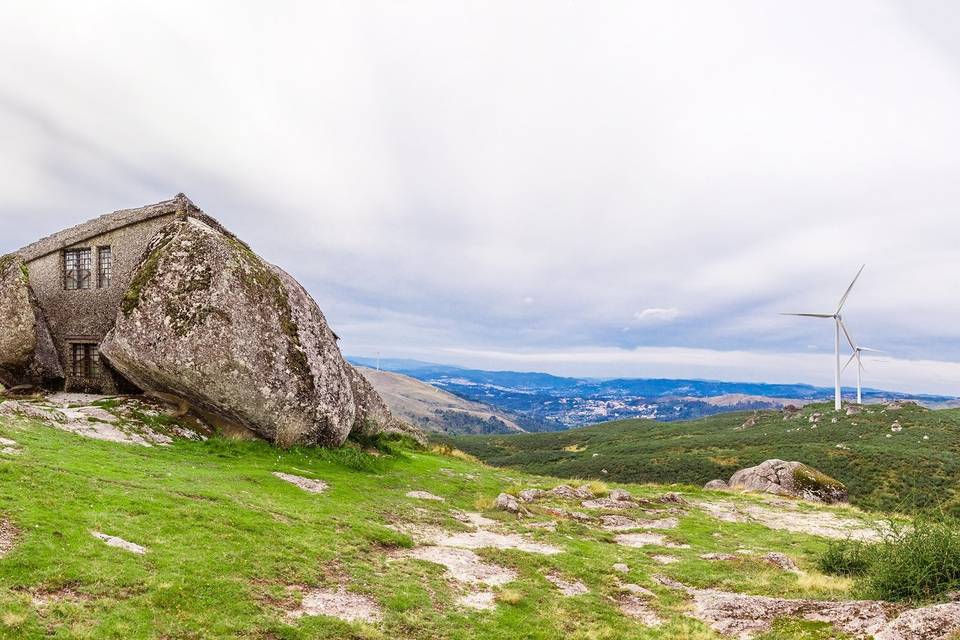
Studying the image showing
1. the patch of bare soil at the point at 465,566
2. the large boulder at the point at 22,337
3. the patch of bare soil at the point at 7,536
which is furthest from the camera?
the large boulder at the point at 22,337

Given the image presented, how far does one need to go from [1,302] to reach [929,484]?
103841mm

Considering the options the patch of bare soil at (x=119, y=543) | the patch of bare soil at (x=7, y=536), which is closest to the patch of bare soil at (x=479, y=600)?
the patch of bare soil at (x=119, y=543)

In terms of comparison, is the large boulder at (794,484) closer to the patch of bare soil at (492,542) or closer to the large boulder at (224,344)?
the patch of bare soil at (492,542)

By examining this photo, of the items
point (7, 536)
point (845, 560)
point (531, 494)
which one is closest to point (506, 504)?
point (531, 494)

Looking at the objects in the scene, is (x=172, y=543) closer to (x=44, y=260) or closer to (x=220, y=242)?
(x=220, y=242)

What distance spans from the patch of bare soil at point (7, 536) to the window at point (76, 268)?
26926 millimetres

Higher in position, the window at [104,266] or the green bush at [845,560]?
the window at [104,266]

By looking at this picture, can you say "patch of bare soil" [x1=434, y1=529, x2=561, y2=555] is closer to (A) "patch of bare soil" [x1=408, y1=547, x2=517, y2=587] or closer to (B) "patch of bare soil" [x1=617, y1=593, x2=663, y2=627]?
(A) "patch of bare soil" [x1=408, y1=547, x2=517, y2=587]

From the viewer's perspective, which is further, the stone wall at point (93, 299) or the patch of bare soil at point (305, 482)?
the stone wall at point (93, 299)

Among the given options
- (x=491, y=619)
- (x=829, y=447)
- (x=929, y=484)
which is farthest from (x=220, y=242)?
(x=829, y=447)

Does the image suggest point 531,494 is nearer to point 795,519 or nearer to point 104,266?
point 795,519

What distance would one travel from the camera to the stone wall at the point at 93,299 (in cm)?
3222

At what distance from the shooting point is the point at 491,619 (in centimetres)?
1266

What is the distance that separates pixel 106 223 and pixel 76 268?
12.9 ft
